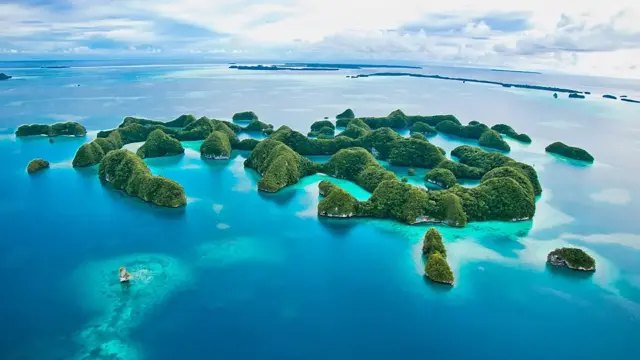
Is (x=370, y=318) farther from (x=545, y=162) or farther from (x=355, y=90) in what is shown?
(x=355, y=90)

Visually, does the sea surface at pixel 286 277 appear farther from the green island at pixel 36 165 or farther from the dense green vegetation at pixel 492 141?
the dense green vegetation at pixel 492 141

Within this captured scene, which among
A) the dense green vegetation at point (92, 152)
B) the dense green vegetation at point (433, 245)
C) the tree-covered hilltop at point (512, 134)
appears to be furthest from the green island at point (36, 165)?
the tree-covered hilltop at point (512, 134)

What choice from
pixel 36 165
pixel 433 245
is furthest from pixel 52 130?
pixel 433 245

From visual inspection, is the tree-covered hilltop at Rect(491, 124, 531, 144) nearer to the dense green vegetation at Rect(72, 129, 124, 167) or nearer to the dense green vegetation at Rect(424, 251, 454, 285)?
the dense green vegetation at Rect(424, 251, 454, 285)

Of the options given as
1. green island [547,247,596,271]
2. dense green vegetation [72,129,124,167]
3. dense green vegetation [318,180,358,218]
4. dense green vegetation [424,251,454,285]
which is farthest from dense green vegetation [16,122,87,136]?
green island [547,247,596,271]

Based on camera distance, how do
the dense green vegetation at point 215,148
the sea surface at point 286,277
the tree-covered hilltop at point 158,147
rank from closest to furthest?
the sea surface at point 286,277 < the tree-covered hilltop at point 158,147 < the dense green vegetation at point 215,148

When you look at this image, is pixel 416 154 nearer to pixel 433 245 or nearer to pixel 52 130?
pixel 433 245
